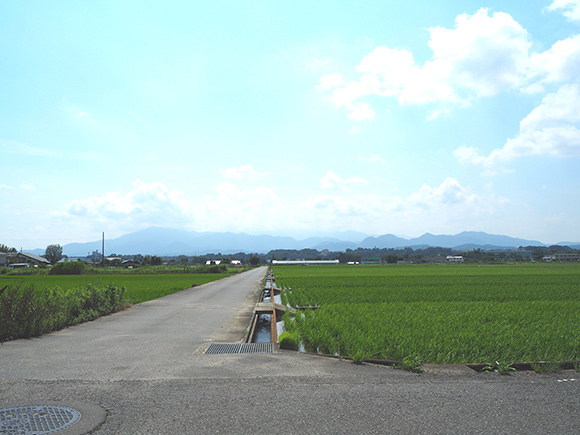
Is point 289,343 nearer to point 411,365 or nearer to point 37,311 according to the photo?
point 411,365

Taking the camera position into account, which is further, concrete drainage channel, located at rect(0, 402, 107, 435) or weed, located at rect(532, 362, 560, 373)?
weed, located at rect(532, 362, 560, 373)

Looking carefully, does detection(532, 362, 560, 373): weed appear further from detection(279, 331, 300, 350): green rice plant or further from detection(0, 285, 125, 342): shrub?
detection(0, 285, 125, 342): shrub

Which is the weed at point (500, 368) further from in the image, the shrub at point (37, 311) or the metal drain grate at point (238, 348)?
the shrub at point (37, 311)

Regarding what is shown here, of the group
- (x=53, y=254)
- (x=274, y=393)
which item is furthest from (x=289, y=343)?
(x=53, y=254)

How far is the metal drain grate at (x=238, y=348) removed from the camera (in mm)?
8453

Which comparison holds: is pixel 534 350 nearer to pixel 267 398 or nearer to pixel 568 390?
pixel 568 390

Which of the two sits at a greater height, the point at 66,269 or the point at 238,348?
the point at 238,348

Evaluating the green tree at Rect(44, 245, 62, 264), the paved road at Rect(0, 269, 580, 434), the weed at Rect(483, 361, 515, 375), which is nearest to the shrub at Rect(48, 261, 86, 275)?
the paved road at Rect(0, 269, 580, 434)

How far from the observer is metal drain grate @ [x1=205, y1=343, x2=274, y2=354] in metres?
8.45

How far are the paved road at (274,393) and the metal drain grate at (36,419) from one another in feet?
1.27

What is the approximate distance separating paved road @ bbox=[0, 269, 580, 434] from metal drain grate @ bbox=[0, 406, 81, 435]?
39 centimetres

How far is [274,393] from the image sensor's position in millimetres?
5438

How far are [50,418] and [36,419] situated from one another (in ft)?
0.46

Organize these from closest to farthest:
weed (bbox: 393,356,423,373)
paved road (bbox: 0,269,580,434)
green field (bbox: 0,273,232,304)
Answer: paved road (bbox: 0,269,580,434), weed (bbox: 393,356,423,373), green field (bbox: 0,273,232,304)
